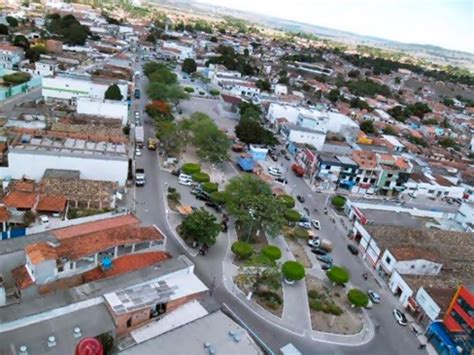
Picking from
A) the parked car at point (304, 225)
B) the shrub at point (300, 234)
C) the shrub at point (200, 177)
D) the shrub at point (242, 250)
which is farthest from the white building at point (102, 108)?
the shrub at point (242, 250)

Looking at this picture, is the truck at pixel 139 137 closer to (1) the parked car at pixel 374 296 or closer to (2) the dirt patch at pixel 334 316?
(2) the dirt patch at pixel 334 316

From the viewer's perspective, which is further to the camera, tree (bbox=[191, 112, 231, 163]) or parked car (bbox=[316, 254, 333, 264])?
tree (bbox=[191, 112, 231, 163])

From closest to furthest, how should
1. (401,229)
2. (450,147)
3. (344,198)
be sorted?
(401,229) → (344,198) → (450,147)

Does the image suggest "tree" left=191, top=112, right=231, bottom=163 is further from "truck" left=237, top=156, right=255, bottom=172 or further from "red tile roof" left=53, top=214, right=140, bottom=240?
"red tile roof" left=53, top=214, right=140, bottom=240

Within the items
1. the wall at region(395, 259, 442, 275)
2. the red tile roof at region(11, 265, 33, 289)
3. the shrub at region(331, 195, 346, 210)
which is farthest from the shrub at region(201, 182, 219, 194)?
the red tile roof at region(11, 265, 33, 289)

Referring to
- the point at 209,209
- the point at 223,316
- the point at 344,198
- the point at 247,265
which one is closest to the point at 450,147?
the point at 344,198

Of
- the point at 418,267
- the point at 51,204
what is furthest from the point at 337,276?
the point at 51,204

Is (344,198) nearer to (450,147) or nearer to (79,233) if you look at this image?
(79,233)
